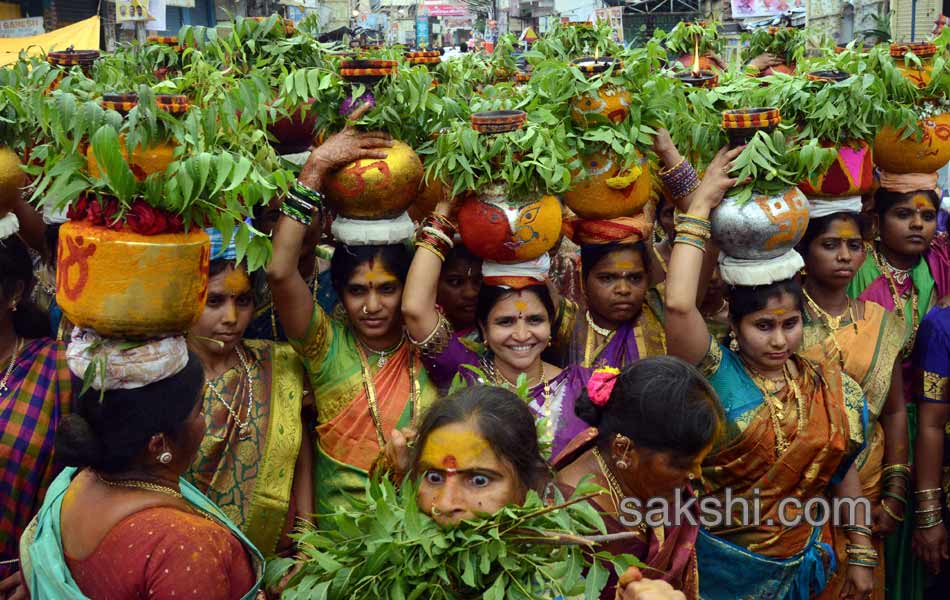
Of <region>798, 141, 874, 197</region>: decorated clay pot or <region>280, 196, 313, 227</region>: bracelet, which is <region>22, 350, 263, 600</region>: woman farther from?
<region>798, 141, 874, 197</region>: decorated clay pot

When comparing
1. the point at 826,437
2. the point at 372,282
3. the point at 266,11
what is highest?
the point at 266,11

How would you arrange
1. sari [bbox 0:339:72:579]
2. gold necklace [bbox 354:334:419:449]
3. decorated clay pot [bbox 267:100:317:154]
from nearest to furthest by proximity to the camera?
sari [bbox 0:339:72:579], gold necklace [bbox 354:334:419:449], decorated clay pot [bbox 267:100:317:154]

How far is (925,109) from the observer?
16.8 ft

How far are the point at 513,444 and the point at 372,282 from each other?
1.48 metres

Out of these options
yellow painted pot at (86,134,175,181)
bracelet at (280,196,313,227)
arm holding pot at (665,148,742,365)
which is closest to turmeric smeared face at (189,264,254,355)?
bracelet at (280,196,313,227)

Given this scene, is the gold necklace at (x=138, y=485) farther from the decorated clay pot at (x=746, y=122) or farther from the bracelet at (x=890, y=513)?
the bracelet at (x=890, y=513)

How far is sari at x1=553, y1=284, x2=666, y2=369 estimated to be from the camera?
15.0 ft

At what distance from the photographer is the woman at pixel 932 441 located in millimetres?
4695

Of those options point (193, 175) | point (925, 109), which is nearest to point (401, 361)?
point (193, 175)

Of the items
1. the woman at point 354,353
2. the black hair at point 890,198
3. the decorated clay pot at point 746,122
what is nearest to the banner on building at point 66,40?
the woman at point 354,353

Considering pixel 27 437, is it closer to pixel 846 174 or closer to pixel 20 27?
pixel 846 174

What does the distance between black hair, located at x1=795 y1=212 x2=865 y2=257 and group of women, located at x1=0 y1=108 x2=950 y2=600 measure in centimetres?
2

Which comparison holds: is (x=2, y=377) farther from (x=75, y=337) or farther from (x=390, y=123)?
(x=390, y=123)

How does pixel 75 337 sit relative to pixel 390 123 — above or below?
below
